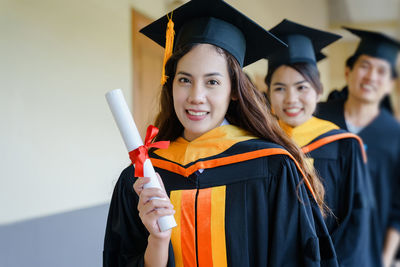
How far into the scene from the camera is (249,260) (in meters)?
1.30

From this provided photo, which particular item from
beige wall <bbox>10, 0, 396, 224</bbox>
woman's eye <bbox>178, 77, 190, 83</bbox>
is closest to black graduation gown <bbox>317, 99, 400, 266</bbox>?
beige wall <bbox>10, 0, 396, 224</bbox>

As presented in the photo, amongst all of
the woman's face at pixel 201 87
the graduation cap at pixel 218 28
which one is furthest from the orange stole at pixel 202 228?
the graduation cap at pixel 218 28

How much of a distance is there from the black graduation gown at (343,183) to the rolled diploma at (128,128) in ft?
3.76

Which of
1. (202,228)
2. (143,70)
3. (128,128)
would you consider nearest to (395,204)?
(202,228)

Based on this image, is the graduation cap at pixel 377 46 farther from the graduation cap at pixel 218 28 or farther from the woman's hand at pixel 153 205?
the woman's hand at pixel 153 205

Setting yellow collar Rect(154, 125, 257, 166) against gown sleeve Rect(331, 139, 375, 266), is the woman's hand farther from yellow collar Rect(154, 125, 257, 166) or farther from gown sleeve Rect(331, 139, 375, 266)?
gown sleeve Rect(331, 139, 375, 266)

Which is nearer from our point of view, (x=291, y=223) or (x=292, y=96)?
(x=291, y=223)

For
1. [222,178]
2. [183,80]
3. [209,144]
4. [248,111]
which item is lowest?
[222,178]

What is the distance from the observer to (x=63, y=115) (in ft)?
9.19

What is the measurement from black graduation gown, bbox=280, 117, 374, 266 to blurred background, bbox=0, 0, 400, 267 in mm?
668

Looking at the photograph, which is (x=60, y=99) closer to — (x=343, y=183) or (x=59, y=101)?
(x=59, y=101)

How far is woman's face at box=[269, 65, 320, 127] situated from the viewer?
6.67 ft

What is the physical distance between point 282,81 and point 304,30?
344 mm

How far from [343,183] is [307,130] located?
34 cm
